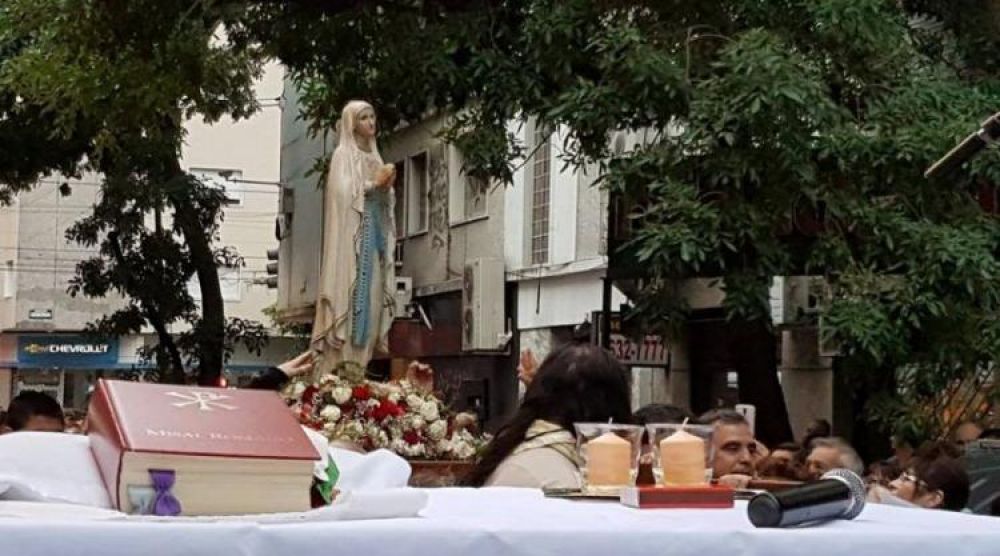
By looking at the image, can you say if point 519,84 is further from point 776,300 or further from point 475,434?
point 776,300

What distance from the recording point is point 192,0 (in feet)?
43.4

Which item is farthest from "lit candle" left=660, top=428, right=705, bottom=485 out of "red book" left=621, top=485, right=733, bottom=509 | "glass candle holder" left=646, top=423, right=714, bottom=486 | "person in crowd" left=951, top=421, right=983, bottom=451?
"person in crowd" left=951, top=421, right=983, bottom=451

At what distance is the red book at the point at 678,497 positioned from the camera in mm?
2564

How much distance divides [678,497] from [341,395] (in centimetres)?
623

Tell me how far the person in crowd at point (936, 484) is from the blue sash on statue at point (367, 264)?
4814 millimetres

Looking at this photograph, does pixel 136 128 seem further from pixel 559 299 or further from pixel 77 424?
pixel 559 299

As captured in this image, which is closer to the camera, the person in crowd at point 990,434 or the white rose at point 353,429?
the white rose at point 353,429

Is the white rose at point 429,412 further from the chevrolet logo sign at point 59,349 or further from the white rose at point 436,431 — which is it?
the chevrolet logo sign at point 59,349

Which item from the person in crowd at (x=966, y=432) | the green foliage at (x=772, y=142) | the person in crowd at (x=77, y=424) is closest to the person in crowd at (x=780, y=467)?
the green foliage at (x=772, y=142)

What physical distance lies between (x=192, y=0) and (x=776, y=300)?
6.74 meters

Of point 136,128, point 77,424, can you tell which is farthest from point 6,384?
point 77,424

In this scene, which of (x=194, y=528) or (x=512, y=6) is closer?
(x=194, y=528)

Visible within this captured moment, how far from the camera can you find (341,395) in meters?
8.70

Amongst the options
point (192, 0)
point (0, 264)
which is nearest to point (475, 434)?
point (192, 0)
